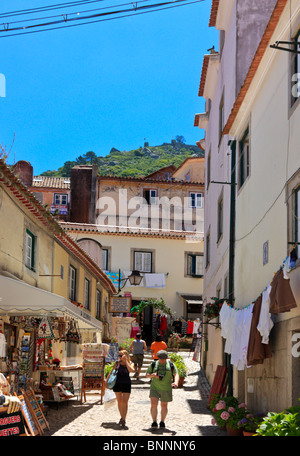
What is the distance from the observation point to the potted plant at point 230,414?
1106 cm

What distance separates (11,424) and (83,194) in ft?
119

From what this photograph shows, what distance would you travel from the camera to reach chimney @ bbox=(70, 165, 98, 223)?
43.9 m

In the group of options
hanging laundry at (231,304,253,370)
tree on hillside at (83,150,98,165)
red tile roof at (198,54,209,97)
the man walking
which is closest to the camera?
hanging laundry at (231,304,253,370)

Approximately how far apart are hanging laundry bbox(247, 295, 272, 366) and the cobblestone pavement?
1.88m

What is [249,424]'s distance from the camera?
35.2 ft

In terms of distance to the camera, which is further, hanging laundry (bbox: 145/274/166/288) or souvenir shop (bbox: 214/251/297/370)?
hanging laundry (bbox: 145/274/166/288)

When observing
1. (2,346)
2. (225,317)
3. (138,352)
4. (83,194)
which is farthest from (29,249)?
(83,194)

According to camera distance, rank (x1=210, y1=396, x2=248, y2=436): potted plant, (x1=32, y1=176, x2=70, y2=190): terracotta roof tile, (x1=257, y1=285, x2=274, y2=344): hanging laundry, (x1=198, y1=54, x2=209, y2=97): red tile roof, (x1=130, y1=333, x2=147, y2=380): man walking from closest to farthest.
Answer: (x1=257, y1=285, x2=274, y2=344): hanging laundry, (x1=210, y1=396, x2=248, y2=436): potted plant, (x1=130, y1=333, x2=147, y2=380): man walking, (x1=198, y1=54, x2=209, y2=97): red tile roof, (x1=32, y1=176, x2=70, y2=190): terracotta roof tile

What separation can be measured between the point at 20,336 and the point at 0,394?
5785 mm

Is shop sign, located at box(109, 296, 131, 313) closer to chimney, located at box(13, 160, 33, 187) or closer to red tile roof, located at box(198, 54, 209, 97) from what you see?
red tile roof, located at box(198, 54, 209, 97)

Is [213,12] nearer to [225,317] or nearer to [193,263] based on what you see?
[225,317]

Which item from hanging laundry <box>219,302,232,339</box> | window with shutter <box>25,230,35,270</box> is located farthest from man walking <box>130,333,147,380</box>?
hanging laundry <box>219,302,232,339</box>

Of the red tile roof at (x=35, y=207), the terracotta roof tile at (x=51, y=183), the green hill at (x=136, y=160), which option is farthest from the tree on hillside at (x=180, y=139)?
the red tile roof at (x=35, y=207)
